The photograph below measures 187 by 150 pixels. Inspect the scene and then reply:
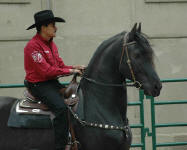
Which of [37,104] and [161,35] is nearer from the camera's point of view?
[37,104]

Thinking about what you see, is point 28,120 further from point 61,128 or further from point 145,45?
point 145,45

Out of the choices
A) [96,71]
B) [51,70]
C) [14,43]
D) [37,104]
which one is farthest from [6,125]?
[14,43]

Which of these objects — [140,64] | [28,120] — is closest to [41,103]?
[28,120]

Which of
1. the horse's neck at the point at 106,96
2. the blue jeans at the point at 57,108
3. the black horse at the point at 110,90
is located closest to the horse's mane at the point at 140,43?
the black horse at the point at 110,90

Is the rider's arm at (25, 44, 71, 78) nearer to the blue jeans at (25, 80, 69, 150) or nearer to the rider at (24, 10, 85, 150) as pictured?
the rider at (24, 10, 85, 150)

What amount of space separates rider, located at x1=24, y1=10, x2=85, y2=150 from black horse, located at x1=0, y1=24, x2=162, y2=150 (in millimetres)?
147

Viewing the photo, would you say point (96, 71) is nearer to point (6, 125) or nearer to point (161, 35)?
point (6, 125)

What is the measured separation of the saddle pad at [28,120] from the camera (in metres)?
4.76

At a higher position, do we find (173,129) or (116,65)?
(116,65)

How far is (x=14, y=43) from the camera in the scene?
1010 cm

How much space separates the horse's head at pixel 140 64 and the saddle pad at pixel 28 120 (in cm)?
101

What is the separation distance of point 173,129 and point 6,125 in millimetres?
6111

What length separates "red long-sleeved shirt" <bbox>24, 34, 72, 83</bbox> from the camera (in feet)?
15.1

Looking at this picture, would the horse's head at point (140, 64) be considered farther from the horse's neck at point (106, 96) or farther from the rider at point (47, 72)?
the rider at point (47, 72)
